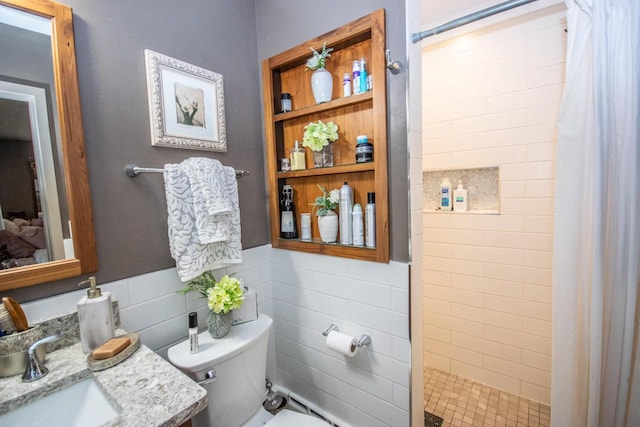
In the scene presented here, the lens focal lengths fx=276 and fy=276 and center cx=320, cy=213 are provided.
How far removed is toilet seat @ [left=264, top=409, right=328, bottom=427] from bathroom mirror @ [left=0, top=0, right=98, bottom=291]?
98 cm

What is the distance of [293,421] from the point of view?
4.00 ft

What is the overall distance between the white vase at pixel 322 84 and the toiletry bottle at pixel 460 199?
1126mm

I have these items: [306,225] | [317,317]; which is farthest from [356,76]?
[317,317]

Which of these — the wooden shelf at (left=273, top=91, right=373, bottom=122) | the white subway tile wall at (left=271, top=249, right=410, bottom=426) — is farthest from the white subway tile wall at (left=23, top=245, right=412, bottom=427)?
the wooden shelf at (left=273, top=91, right=373, bottom=122)

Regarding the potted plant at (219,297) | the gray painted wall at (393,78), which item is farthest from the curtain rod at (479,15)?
the potted plant at (219,297)

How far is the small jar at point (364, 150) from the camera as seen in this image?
4.01 feet

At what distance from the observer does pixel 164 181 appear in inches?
45.6

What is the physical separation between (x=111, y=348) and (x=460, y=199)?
77.0 inches

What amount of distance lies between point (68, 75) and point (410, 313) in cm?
153

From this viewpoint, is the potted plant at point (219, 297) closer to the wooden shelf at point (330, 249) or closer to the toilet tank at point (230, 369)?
the toilet tank at point (230, 369)

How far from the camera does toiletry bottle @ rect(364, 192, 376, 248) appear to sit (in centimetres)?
124

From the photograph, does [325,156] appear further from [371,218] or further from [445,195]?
[445,195]

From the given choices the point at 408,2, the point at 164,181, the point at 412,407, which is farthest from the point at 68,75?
the point at 412,407

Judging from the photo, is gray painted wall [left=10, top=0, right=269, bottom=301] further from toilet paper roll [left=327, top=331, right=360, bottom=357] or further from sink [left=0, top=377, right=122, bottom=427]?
toilet paper roll [left=327, top=331, right=360, bottom=357]
